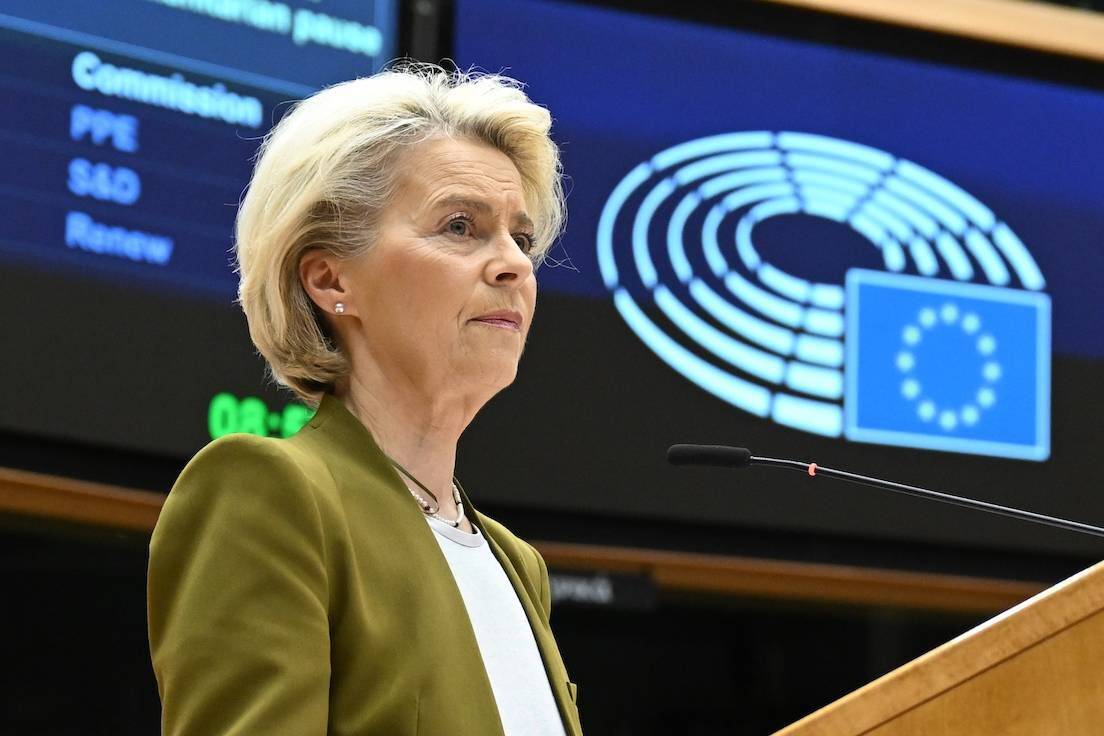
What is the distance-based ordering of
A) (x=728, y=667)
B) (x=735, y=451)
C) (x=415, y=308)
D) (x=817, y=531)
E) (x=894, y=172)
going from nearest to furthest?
(x=415, y=308)
(x=735, y=451)
(x=817, y=531)
(x=894, y=172)
(x=728, y=667)

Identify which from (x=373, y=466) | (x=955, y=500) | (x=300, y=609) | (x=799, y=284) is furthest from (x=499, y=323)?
(x=799, y=284)

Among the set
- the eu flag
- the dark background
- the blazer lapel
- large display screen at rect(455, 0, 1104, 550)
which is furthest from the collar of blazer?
the eu flag

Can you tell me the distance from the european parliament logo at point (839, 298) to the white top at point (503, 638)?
2.63 meters

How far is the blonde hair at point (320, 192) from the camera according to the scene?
5.30 feet

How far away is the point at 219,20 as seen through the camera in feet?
12.5

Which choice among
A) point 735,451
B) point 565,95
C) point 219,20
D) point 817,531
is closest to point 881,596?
point 817,531

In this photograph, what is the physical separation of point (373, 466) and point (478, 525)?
21 centimetres

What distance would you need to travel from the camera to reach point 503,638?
1.54 meters

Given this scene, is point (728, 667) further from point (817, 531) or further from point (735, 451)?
point (735, 451)

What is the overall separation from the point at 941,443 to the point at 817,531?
452 mm

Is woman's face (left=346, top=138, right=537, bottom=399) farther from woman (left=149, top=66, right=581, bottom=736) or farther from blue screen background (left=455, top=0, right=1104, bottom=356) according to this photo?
blue screen background (left=455, top=0, right=1104, bottom=356)

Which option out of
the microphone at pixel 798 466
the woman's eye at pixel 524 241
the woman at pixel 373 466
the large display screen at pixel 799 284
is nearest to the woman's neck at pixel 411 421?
the woman at pixel 373 466

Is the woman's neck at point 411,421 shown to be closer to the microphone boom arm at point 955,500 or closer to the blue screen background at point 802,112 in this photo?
the microphone boom arm at point 955,500

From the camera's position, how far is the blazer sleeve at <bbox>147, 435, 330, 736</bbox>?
1.26 m
